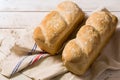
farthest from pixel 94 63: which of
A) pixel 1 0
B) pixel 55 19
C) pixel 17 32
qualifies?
pixel 1 0

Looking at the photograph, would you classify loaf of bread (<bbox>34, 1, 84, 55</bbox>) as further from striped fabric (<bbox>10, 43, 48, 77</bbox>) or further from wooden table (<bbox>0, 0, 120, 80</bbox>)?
wooden table (<bbox>0, 0, 120, 80</bbox>)

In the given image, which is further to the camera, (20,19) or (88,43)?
(20,19)

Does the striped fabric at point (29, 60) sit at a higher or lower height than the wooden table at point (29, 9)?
lower

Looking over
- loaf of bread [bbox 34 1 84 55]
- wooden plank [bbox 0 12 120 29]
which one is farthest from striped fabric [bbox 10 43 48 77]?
wooden plank [bbox 0 12 120 29]

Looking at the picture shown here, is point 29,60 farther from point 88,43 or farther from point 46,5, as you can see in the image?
point 46,5

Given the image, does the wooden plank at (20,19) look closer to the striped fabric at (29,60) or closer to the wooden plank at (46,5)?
the wooden plank at (46,5)

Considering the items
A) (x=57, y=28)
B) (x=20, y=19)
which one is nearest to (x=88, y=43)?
(x=57, y=28)

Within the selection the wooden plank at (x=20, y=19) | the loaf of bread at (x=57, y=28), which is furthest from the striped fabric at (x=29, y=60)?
the wooden plank at (x=20, y=19)

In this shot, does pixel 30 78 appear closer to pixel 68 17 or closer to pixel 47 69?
pixel 47 69
